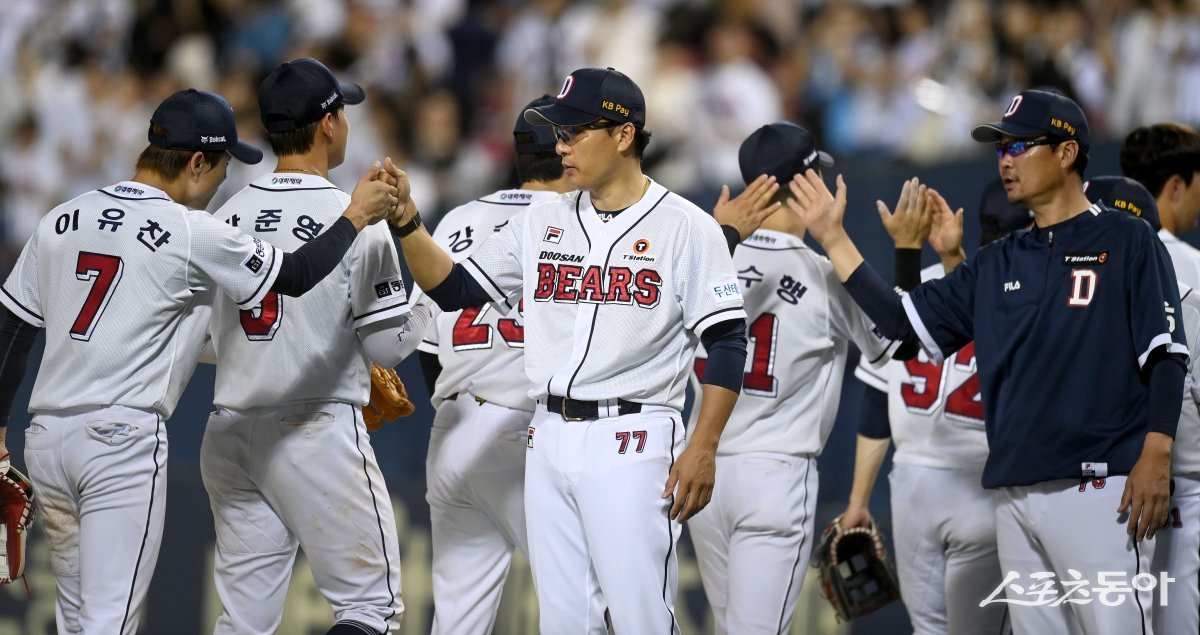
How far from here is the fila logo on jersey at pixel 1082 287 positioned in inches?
160

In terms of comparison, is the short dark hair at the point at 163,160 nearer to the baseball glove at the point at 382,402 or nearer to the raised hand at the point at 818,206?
the baseball glove at the point at 382,402

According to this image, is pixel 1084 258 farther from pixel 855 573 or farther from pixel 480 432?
pixel 480 432

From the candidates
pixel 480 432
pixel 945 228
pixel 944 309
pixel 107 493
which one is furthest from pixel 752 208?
pixel 107 493

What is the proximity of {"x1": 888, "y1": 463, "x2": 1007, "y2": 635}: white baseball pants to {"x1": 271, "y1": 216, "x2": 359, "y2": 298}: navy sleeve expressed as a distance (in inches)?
90.9

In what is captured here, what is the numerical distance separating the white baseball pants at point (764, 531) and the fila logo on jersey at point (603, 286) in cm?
113

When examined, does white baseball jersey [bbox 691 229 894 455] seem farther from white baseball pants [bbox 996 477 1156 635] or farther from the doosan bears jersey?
white baseball pants [bbox 996 477 1156 635]

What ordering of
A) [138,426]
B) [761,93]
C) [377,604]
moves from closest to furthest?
1. [138,426]
2. [377,604]
3. [761,93]

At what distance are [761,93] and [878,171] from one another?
9.29 ft

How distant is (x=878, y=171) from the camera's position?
267 inches

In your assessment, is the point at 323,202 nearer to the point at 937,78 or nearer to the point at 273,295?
the point at 273,295

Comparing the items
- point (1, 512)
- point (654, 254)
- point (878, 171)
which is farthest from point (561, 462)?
point (878, 171)

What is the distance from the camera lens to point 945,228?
4840 millimetres

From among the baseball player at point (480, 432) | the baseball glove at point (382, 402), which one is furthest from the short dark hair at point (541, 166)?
the baseball glove at point (382, 402)

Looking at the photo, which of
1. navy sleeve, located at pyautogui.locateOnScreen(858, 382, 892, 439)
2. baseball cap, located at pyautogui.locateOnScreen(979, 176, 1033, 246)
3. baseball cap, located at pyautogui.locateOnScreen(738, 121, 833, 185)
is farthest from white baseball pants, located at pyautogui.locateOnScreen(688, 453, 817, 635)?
baseball cap, located at pyautogui.locateOnScreen(979, 176, 1033, 246)
